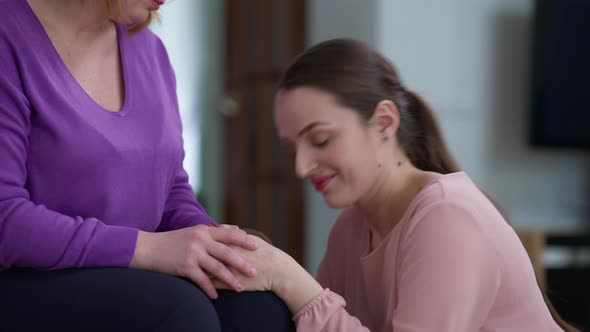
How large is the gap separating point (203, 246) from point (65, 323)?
0.68 ft

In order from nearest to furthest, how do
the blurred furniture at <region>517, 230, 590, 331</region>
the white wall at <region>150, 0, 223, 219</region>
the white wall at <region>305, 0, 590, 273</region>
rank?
the blurred furniture at <region>517, 230, 590, 331</region> → the white wall at <region>305, 0, 590, 273</region> → the white wall at <region>150, 0, 223, 219</region>

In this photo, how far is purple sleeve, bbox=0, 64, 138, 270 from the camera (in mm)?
952

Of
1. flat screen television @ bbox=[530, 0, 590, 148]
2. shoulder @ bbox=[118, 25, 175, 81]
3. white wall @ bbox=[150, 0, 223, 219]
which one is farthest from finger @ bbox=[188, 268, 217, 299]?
white wall @ bbox=[150, 0, 223, 219]

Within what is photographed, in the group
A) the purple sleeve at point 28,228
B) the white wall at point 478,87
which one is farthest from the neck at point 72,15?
the white wall at point 478,87

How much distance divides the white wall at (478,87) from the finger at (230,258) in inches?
89.0

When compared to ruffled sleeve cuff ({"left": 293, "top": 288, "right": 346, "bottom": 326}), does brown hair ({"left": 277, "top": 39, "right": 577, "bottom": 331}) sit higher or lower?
higher

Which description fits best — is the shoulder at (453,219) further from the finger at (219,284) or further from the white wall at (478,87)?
the white wall at (478,87)

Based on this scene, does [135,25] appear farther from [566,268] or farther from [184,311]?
[566,268]

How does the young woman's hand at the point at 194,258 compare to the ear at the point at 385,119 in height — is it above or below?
below

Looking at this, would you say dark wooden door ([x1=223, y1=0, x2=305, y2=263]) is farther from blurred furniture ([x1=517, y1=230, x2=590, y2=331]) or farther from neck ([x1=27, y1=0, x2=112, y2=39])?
neck ([x1=27, y1=0, x2=112, y2=39])

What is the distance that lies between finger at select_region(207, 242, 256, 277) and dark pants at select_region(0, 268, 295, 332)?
0.09 metres

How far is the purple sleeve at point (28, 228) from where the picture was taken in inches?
37.5

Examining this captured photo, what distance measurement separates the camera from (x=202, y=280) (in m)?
1.00

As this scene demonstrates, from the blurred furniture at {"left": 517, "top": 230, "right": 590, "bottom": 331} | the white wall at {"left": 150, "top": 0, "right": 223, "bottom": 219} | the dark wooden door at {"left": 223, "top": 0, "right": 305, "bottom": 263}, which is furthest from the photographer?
the white wall at {"left": 150, "top": 0, "right": 223, "bottom": 219}
